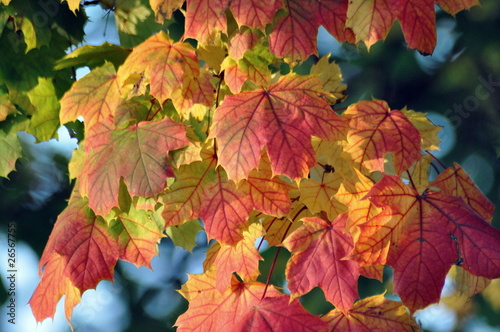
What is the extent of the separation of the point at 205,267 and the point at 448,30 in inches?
56.9

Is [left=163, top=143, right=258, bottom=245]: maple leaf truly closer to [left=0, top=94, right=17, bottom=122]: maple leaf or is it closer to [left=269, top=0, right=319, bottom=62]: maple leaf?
[left=269, top=0, right=319, bottom=62]: maple leaf

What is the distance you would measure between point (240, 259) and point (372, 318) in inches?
9.3

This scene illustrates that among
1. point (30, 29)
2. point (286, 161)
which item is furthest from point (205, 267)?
point (30, 29)

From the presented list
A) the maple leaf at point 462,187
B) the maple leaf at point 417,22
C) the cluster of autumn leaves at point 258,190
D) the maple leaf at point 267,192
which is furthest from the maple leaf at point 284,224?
the maple leaf at point 417,22

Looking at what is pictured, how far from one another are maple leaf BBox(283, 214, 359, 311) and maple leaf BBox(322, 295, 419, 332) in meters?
0.07

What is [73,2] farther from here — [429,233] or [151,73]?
[429,233]

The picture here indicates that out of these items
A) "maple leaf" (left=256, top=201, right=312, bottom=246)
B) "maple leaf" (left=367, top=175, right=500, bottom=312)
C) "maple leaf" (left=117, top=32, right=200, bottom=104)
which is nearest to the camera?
"maple leaf" (left=367, top=175, right=500, bottom=312)

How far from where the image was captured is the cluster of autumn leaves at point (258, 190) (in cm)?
89

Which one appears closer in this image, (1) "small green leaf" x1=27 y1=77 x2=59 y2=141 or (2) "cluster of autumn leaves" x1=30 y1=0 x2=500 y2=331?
(2) "cluster of autumn leaves" x1=30 y1=0 x2=500 y2=331

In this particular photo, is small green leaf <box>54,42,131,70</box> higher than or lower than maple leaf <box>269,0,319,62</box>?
lower

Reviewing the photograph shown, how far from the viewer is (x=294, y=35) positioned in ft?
3.02

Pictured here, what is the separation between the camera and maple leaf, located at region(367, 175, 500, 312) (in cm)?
86

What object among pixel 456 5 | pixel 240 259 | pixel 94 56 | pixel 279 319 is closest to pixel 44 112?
pixel 94 56

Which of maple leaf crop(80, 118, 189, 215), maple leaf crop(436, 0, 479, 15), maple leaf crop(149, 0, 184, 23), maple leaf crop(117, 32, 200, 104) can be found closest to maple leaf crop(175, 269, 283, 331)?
maple leaf crop(80, 118, 189, 215)
